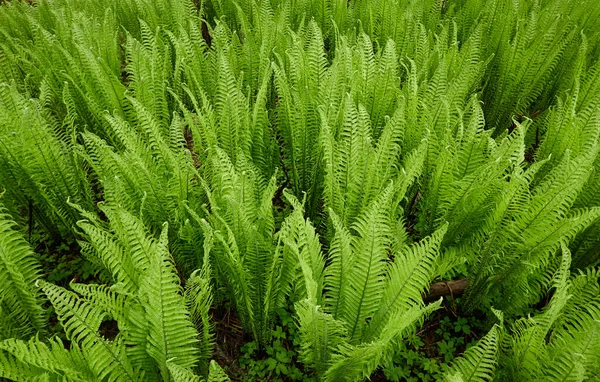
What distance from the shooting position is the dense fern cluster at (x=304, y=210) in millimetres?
1158

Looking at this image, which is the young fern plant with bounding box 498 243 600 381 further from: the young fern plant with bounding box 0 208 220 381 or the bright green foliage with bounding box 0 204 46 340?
the bright green foliage with bounding box 0 204 46 340

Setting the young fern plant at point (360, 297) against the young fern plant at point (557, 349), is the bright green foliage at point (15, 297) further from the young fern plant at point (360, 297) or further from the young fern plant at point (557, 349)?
the young fern plant at point (557, 349)

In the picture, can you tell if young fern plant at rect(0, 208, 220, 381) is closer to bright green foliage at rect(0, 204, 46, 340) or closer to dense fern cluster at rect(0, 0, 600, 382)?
dense fern cluster at rect(0, 0, 600, 382)

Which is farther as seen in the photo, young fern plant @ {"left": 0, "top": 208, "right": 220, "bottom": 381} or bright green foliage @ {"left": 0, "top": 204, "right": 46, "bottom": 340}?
bright green foliage @ {"left": 0, "top": 204, "right": 46, "bottom": 340}

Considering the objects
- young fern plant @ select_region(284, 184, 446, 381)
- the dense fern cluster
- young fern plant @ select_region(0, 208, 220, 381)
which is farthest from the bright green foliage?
young fern plant @ select_region(284, 184, 446, 381)

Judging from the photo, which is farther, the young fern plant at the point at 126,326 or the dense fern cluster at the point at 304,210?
the dense fern cluster at the point at 304,210

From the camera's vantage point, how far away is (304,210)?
67.8 inches

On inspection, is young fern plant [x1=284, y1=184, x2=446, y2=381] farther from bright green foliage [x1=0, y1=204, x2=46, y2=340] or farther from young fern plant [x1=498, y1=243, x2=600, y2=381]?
bright green foliage [x1=0, y1=204, x2=46, y2=340]

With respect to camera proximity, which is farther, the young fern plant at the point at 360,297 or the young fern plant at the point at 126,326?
the young fern plant at the point at 360,297

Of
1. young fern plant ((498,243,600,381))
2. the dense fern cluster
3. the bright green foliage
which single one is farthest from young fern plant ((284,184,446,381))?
the bright green foliage

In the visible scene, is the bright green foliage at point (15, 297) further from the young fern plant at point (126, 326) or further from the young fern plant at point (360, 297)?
the young fern plant at point (360, 297)

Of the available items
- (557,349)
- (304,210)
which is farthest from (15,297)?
(557,349)

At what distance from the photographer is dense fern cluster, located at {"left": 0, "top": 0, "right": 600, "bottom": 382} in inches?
45.6

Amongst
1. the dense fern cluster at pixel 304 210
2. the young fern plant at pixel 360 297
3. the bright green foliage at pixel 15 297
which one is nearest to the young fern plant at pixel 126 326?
the dense fern cluster at pixel 304 210
